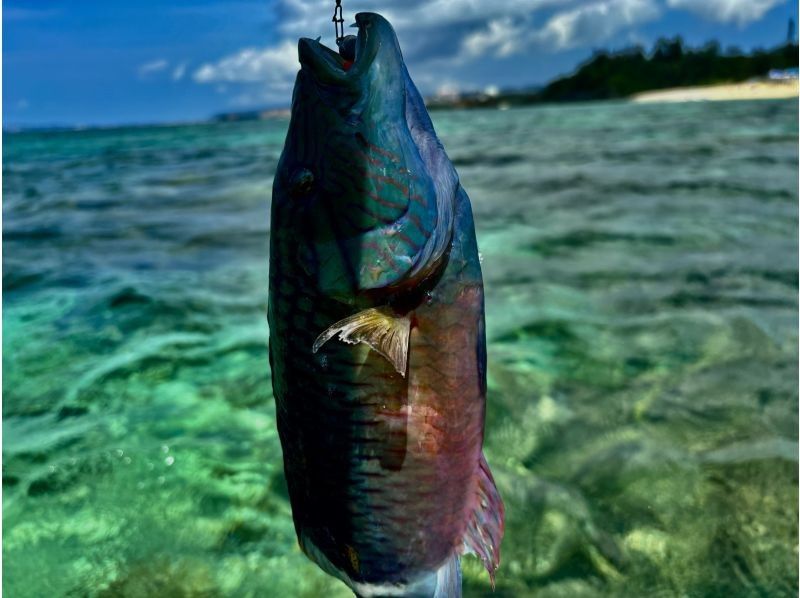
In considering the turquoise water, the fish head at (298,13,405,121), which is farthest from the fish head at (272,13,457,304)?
the turquoise water

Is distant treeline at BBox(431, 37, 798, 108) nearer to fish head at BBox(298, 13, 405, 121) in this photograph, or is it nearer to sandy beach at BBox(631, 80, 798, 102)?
sandy beach at BBox(631, 80, 798, 102)

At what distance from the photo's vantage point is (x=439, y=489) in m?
1.90

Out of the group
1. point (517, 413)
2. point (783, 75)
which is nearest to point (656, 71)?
point (783, 75)

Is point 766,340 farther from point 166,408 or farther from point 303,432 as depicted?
point 303,432

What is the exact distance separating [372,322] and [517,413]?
3435 millimetres

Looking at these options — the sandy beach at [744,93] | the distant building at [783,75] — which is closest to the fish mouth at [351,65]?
the sandy beach at [744,93]

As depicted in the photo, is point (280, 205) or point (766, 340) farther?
point (766, 340)

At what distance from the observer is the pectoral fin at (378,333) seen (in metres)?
1.55

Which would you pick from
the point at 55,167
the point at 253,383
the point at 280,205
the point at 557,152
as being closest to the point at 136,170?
the point at 55,167

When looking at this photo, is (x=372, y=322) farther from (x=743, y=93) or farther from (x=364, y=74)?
(x=743, y=93)

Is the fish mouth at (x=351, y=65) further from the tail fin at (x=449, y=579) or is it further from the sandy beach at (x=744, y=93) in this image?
the sandy beach at (x=744, y=93)

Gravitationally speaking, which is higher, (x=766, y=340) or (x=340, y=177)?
(x=340, y=177)

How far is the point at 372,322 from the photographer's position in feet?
5.15

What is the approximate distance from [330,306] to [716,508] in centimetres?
296
